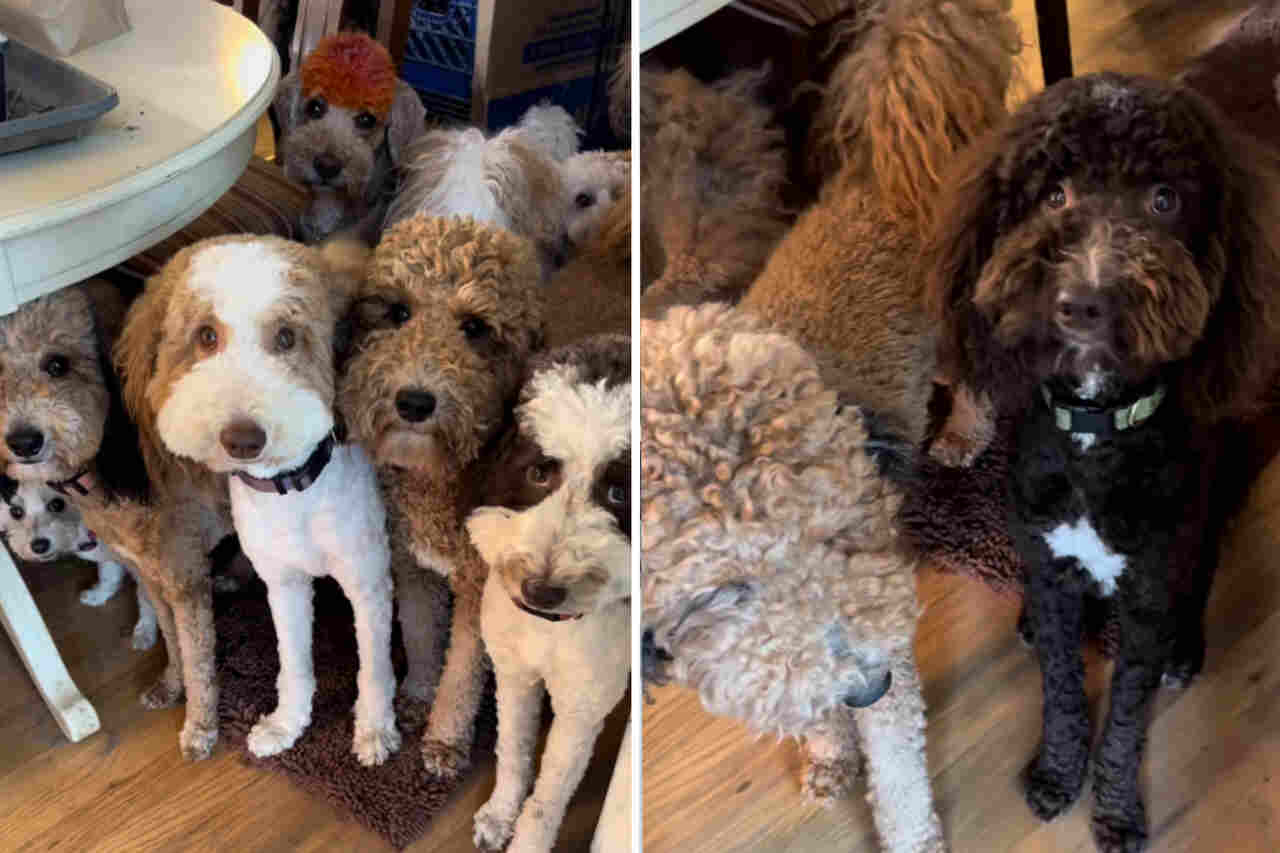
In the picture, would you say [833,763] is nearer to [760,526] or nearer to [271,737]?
[760,526]

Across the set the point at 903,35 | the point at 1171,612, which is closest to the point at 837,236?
the point at 903,35

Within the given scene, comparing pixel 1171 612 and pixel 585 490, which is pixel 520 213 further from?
pixel 1171 612

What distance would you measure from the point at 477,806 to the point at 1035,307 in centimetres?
72

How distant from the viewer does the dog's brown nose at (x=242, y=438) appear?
0.93m

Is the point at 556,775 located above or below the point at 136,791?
above

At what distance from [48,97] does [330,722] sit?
2.19 ft

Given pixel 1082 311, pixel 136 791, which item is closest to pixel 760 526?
pixel 1082 311

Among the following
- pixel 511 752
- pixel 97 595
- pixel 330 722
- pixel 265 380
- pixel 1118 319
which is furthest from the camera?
pixel 97 595

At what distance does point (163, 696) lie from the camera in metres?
1.37

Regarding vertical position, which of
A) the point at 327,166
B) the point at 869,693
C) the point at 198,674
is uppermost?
the point at 327,166

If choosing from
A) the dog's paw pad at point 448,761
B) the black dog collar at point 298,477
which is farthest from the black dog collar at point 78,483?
the dog's paw pad at point 448,761

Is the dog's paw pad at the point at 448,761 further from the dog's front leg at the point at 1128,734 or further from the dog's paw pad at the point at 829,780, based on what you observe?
the dog's front leg at the point at 1128,734

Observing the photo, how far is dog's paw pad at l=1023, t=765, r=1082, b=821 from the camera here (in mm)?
1171

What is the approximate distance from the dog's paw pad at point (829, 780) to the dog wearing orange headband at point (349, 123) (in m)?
0.73
